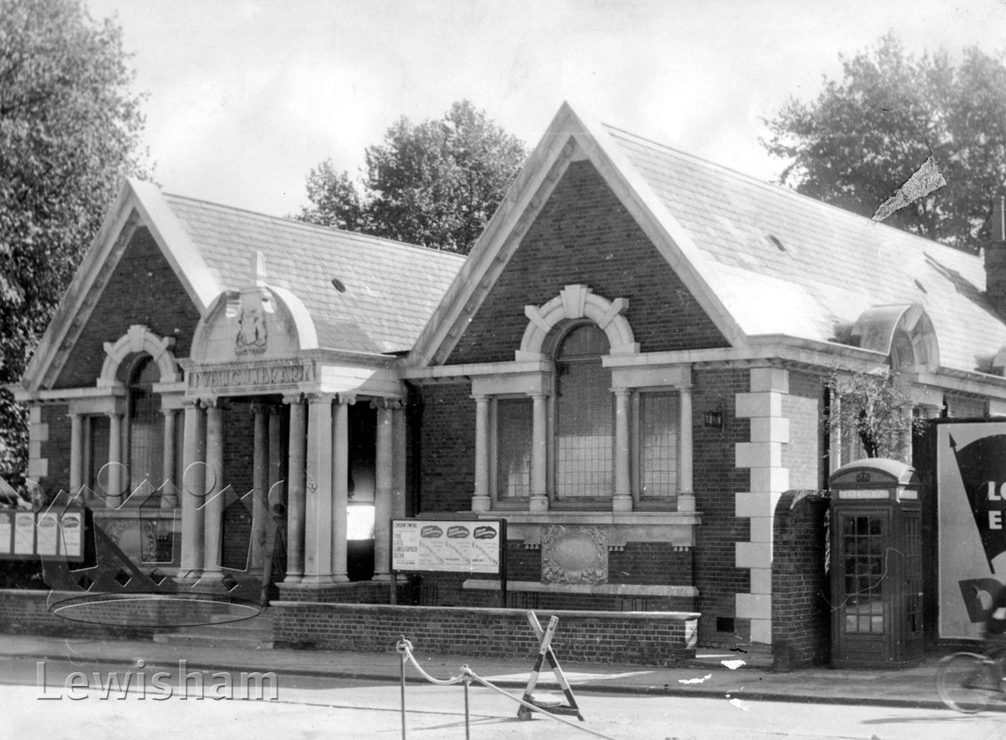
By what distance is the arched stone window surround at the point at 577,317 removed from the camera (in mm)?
20922

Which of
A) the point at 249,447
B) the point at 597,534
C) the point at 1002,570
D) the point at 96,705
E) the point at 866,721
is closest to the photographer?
the point at 866,721

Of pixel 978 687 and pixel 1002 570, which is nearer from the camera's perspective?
pixel 978 687

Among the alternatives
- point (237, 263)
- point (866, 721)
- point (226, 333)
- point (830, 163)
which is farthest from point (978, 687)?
point (830, 163)

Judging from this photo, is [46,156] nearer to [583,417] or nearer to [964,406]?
[583,417]

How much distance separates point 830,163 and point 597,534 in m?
22.2

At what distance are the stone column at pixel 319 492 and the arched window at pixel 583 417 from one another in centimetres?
350

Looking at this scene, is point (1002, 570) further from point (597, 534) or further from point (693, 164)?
point (693, 164)

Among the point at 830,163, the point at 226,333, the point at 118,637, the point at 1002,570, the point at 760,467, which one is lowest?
the point at 118,637

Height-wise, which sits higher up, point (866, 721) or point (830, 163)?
point (830, 163)

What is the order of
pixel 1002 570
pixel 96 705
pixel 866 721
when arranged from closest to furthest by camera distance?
pixel 866 721, pixel 96 705, pixel 1002 570

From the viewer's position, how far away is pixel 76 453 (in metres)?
27.5

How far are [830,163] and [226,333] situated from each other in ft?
71.3

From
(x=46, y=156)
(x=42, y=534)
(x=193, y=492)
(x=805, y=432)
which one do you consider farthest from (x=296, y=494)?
(x=46, y=156)

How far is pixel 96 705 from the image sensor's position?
16.0 m
